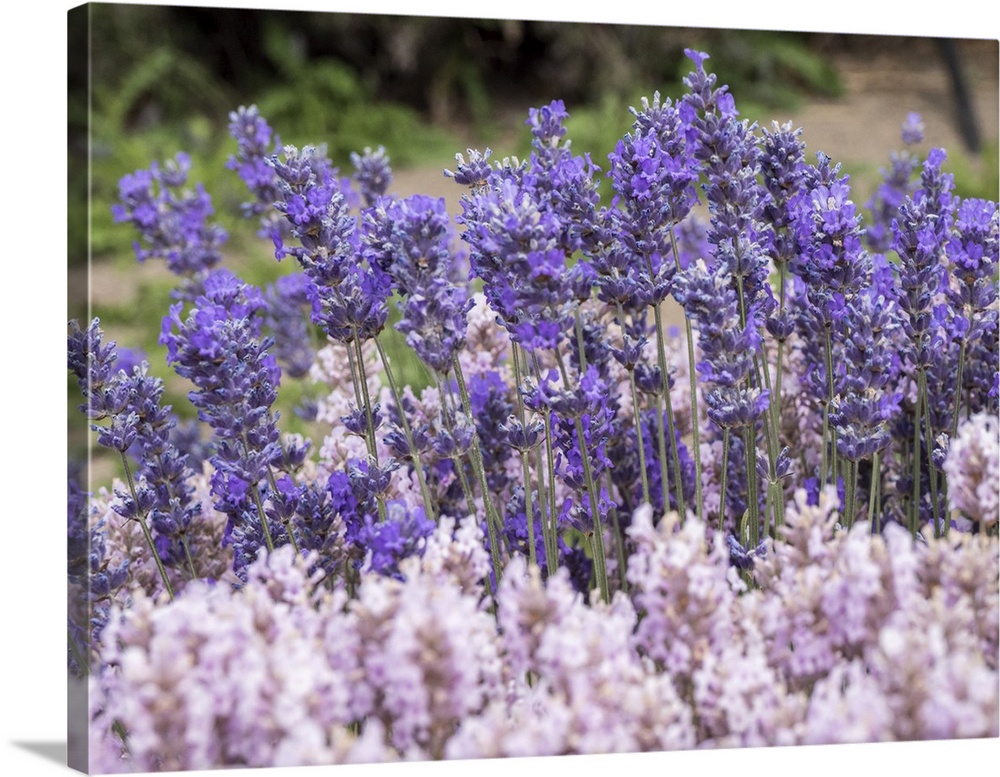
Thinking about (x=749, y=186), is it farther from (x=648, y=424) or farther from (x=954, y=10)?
(x=954, y=10)

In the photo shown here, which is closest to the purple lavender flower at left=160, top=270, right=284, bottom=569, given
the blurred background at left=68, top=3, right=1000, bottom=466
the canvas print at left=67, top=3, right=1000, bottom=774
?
the canvas print at left=67, top=3, right=1000, bottom=774

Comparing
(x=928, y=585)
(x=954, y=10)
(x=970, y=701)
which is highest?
(x=954, y=10)

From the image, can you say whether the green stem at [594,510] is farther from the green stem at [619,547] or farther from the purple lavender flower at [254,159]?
the purple lavender flower at [254,159]

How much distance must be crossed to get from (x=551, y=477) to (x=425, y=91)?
5773 mm

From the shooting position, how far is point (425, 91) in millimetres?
7215

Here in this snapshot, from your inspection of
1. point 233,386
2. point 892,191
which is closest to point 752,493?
point 233,386

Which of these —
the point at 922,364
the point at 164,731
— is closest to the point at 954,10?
the point at 922,364

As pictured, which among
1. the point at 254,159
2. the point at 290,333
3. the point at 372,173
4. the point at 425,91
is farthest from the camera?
the point at 425,91

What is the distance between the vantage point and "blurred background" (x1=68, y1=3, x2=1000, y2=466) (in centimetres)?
550

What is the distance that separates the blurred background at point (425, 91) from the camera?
550 cm

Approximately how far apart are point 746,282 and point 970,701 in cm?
74

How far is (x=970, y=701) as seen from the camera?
140 cm

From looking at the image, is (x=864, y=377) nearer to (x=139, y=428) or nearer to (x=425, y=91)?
(x=139, y=428)

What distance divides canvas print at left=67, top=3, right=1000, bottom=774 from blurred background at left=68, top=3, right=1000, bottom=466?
2877 millimetres
